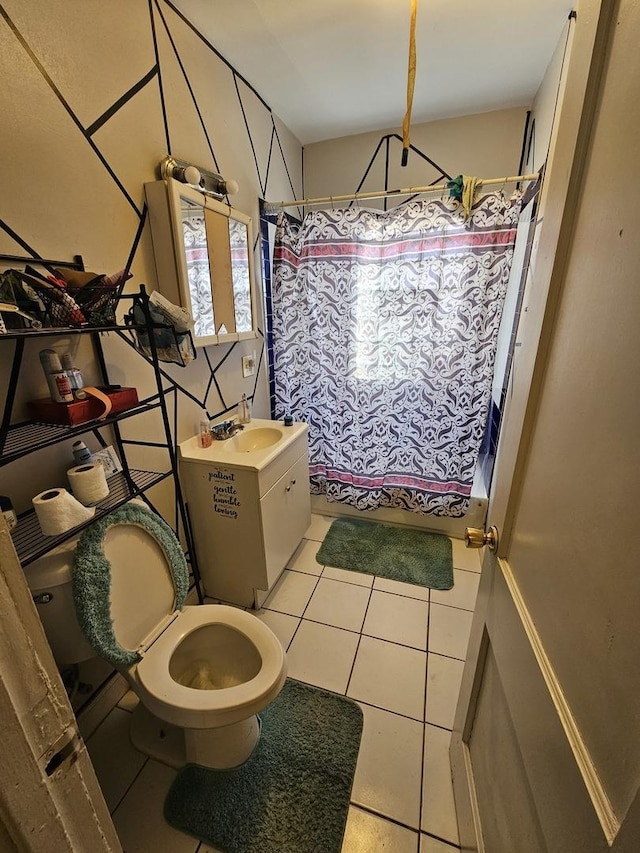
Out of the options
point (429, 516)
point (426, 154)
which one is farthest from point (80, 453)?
point (426, 154)

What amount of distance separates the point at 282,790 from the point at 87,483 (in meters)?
1.19

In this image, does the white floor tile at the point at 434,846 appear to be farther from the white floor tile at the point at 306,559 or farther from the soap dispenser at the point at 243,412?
the soap dispenser at the point at 243,412

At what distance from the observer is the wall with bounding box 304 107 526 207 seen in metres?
2.08

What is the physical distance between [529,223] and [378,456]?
1541 mm

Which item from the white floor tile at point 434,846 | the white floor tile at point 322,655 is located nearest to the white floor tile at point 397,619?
the white floor tile at point 322,655

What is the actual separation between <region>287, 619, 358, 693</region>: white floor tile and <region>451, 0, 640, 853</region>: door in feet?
2.77

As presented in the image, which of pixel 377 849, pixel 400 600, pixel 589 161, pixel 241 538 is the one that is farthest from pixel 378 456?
pixel 589 161

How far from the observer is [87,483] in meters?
1.06

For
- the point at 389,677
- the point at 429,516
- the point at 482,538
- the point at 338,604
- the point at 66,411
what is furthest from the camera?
the point at 429,516

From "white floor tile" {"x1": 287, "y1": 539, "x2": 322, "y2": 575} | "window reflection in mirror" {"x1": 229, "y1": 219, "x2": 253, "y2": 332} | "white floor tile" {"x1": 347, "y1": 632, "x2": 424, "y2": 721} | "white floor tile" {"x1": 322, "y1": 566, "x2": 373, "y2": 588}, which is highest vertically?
"window reflection in mirror" {"x1": 229, "y1": 219, "x2": 253, "y2": 332}

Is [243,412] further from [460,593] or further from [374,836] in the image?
[374,836]

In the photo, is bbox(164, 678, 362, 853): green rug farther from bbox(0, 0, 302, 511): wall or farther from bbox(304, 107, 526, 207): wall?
bbox(304, 107, 526, 207): wall

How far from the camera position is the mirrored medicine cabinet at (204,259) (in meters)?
1.37

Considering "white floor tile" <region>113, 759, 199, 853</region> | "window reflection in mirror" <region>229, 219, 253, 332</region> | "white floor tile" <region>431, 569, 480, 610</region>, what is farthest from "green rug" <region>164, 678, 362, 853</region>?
"window reflection in mirror" <region>229, 219, 253, 332</region>
